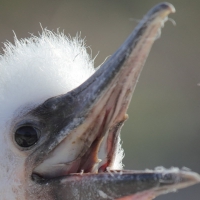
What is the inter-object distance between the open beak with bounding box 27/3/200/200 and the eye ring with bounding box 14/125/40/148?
0.05 meters

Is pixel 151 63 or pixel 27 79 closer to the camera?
pixel 27 79

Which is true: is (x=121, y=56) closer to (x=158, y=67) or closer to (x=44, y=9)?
(x=158, y=67)

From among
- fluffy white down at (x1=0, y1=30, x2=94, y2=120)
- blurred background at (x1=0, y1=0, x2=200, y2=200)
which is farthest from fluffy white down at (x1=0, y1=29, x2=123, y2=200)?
blurred background at (x1=0, y1=0, x2=200, y2=200)

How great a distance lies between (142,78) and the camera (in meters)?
7.03

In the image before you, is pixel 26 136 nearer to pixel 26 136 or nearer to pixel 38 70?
pixel 26 136

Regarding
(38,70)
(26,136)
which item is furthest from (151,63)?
(26,136)

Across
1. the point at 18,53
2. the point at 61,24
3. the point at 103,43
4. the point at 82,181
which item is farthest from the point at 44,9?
the point at 82,181

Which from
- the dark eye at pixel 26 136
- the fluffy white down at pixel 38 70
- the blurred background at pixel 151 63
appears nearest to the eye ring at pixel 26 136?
the dark eye at pixel 26 136

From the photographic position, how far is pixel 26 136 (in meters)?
2.28

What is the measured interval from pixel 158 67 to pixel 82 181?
202 inches

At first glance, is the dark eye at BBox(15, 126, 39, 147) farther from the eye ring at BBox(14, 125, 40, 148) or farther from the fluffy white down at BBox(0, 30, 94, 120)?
the fluffy white down at BBox(0, 30, 94, 120)

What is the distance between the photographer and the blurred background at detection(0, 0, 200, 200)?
247 inches

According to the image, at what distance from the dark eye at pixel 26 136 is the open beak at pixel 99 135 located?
0.06 m

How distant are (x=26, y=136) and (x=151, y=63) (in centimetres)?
502
